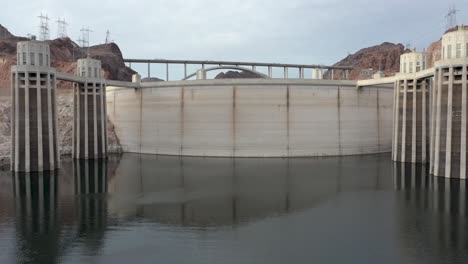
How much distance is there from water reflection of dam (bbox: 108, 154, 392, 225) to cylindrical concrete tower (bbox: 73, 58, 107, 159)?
16.4ft

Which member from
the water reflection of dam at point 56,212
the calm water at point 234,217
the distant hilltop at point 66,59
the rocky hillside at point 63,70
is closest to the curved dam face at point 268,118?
the calm water at point 234,217

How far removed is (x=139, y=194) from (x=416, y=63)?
33044mm

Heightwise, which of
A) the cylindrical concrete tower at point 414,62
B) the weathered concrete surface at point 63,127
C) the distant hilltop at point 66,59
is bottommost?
the weathered concrete surface at point 63,127

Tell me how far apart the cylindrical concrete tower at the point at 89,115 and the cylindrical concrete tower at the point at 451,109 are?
119 feet

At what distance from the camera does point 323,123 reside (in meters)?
47.9

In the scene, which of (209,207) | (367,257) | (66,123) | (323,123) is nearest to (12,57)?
(66,123)

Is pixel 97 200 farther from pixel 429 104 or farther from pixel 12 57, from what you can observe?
pixel 12 57

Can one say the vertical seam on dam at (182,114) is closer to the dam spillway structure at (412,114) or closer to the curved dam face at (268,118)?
the curved dam face at (268,118)

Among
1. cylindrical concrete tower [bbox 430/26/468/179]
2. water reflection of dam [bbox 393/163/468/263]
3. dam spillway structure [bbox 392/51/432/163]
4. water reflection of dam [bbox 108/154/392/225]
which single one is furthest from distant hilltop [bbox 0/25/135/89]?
water reflection of dam [bbox 393/163/468/263]

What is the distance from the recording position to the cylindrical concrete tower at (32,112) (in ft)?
121

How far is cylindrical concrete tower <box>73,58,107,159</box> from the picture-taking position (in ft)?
155

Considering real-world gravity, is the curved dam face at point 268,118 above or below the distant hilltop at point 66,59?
below

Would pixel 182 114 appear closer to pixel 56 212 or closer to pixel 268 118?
pixel 268 118

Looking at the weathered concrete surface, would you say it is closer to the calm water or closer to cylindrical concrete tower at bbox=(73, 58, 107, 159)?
cylindrical concrete tower at bbox=(73, 58, 107, 159)
